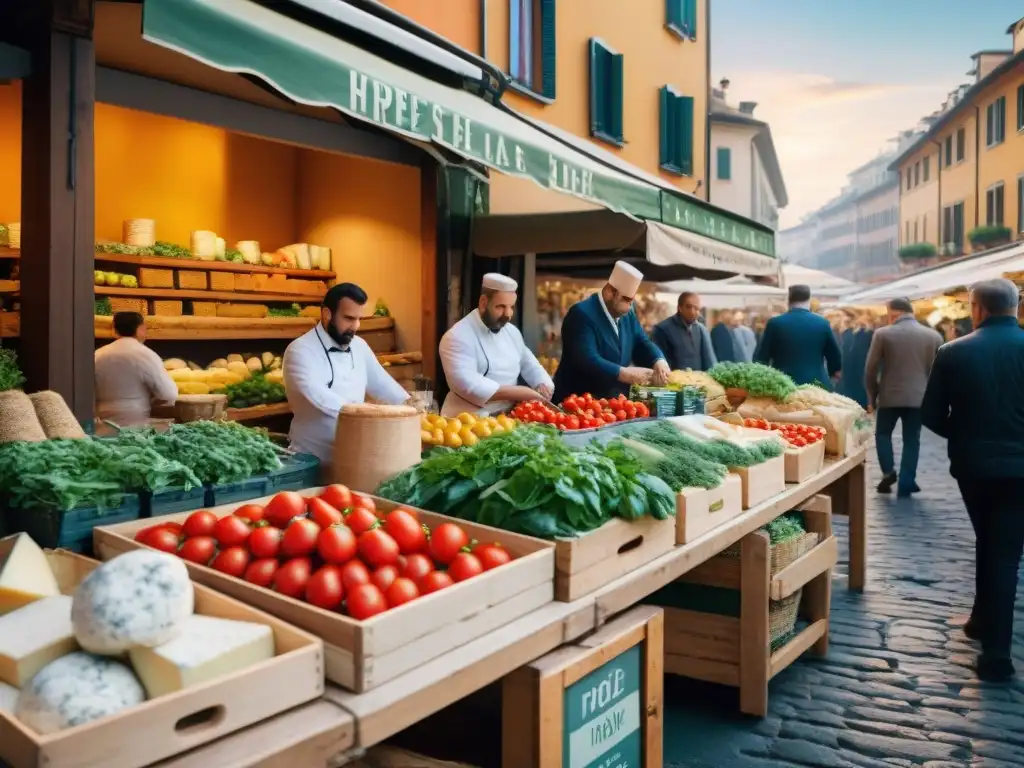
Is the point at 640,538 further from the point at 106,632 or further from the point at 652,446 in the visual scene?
the point at 106,632

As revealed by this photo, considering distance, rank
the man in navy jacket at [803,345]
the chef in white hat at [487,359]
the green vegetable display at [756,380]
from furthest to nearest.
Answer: the man in navy jacket at [803,345]
the green vegetable display at [756,380]
the chef in white hat at [487,359]

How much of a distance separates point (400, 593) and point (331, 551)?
274 mm

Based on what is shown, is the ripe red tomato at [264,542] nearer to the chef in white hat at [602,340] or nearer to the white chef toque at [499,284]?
the white chef toque at [499,284]

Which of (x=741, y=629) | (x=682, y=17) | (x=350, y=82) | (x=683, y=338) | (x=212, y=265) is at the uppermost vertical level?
(x=682, y=17)

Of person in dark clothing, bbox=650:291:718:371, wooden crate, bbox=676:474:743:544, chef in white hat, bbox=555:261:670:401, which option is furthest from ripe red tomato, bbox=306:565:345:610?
person in dark clothing, bbox=650:291:718:371

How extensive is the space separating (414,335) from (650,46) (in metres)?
8.57

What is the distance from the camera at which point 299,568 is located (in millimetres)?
2418

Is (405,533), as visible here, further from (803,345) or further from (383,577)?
(803,345)

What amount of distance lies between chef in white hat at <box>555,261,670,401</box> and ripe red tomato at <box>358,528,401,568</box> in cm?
393

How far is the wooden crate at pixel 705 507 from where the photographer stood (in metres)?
3.44

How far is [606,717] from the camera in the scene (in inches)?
110

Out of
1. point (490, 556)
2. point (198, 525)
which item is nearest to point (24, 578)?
point (198, 525)

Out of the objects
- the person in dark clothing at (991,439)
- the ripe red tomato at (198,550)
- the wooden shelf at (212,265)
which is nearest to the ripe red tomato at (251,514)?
the ripe red tomato at (198,550)

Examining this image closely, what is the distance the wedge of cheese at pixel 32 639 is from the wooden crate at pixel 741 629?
9.83 ft
